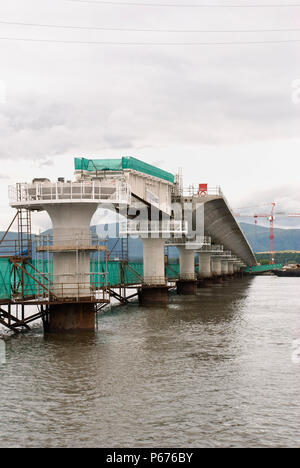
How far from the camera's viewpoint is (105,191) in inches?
1379

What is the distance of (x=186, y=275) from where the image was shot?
290ft

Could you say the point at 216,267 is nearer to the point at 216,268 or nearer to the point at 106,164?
the point at 216,268

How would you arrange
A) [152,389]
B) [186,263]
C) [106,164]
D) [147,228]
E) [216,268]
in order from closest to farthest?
[152,389] → [106,164] → [147,228] → [186,263] → [216,268]

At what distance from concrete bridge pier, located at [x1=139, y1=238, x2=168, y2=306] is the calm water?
25185 mm

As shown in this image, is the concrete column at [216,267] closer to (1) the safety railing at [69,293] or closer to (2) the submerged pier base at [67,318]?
(1) the safety railing at [69,293]

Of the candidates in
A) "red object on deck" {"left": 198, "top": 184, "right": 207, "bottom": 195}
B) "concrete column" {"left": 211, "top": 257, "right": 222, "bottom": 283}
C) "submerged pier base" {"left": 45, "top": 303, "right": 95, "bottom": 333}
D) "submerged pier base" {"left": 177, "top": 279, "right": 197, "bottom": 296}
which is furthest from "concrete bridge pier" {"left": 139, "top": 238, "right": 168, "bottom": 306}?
"concrete column" {"left": 211, "top": 257, "right": 222, "bottom": 283}

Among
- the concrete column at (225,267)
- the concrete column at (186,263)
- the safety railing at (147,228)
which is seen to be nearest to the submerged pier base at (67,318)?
the safety railing at (147,228)

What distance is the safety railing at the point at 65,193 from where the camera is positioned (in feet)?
112

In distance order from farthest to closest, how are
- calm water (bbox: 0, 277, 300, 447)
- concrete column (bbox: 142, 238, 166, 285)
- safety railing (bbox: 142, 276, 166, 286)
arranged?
1. concrete column (bbox: 142, 238, 166, 285)
2. safety railing (bbox: 142, 276, 166, 286)
3. calm water (bbox: 0, 277, 300, 447)

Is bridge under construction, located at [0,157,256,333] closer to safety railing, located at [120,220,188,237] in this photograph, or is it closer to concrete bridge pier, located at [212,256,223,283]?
safety railing, located at [120,220,188,237]

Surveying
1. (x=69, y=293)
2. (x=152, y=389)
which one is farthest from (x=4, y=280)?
(x=152, y=389)

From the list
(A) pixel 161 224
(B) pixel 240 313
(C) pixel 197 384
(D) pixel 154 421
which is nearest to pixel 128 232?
(A) pixel 161 224

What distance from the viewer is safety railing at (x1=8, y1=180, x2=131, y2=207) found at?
112ft

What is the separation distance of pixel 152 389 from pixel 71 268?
15224 millimetres
